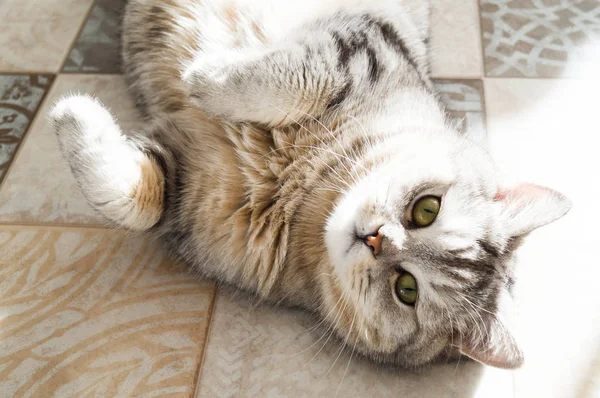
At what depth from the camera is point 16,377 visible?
48.1 inches

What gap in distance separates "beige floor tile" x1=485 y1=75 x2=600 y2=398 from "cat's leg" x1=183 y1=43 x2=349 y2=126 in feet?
2.30

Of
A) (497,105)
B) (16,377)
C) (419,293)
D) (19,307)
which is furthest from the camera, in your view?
(497,105)

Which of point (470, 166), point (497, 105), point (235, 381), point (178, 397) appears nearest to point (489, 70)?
point (497, 105)

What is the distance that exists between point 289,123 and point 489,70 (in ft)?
2.95

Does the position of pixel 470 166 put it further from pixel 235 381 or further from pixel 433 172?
pixel 235 381

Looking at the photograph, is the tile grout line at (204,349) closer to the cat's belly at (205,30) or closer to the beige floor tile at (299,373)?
the beige floor tile at (299,373)

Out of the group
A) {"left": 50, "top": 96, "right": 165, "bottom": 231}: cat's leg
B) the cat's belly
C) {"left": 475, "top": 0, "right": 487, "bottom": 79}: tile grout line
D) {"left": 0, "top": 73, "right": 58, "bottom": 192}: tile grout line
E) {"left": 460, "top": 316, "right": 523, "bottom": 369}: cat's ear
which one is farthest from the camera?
{"left": 475, "top": 0, "right": 487, "bottom": 79}: tile grout line

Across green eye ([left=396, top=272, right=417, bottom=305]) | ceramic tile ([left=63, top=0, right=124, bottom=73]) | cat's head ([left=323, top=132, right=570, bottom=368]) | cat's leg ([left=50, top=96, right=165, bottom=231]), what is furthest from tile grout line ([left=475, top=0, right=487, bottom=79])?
ceramic tile ([left=63, top=0, right=124, bottom=73])

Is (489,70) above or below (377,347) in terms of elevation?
above

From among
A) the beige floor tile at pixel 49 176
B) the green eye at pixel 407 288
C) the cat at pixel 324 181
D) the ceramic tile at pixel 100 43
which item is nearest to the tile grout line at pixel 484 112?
the cat at pixel 324 181

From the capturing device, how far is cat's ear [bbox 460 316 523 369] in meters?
1.06

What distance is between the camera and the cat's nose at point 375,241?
107 centimetres

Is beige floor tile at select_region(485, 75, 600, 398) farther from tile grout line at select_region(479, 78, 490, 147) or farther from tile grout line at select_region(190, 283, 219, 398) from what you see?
tile grout line at select_region(190, 283, 219, 398)

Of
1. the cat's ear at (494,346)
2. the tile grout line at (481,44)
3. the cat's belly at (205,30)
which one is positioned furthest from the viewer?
the tile grout line at (481,44)
